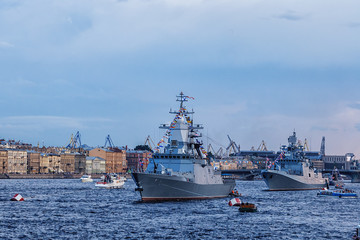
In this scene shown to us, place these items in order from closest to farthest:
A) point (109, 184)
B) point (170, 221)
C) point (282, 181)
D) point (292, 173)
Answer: point (170, 221)
point (282, 181)
point (292, 173)
point (109, 184)

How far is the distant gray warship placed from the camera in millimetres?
142625

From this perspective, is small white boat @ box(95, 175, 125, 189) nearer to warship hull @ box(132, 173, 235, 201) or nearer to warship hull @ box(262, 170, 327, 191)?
warship hull @ box(262, 170, 327, 191)

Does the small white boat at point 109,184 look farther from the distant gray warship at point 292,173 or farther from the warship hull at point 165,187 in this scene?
the warship hull at point 165,187

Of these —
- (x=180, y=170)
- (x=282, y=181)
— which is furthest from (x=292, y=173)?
(x=180, y=170)

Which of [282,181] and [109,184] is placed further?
[109,184]

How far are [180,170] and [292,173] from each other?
6674cm

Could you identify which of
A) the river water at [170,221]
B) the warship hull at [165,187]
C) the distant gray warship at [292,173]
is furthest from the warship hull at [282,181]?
the warship hull at [165,187]

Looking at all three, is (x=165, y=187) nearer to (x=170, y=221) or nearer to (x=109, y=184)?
(x=170, y=221)

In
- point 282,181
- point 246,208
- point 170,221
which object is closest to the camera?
point 170,221

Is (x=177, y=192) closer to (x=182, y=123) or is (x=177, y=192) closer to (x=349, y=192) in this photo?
(x=182, y=123)

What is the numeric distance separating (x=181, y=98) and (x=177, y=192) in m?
16.7

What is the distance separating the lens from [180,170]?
87562 millimetres

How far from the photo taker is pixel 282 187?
143875mm

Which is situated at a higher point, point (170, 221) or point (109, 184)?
point (109, 184)
